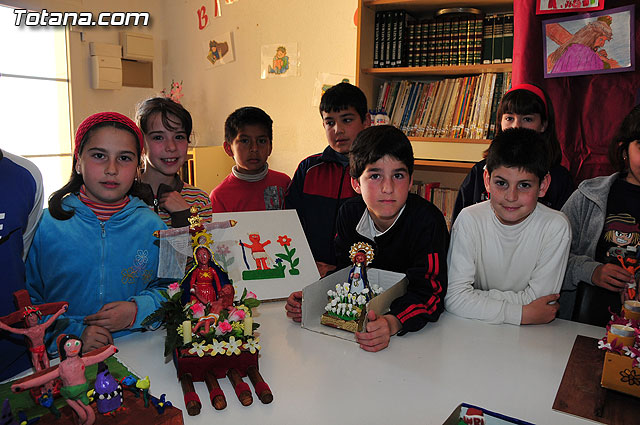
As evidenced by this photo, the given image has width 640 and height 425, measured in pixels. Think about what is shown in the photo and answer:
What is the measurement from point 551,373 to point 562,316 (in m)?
0.80

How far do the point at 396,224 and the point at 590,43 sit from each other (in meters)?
1.55

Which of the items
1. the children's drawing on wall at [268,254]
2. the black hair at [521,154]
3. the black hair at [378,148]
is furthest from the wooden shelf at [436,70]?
the children's drawing on wall at [268,254]

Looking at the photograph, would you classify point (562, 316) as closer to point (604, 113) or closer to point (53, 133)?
point (604, 113)

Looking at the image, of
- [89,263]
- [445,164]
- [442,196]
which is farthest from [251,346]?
[442,196]

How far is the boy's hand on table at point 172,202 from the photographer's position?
61.6 inches

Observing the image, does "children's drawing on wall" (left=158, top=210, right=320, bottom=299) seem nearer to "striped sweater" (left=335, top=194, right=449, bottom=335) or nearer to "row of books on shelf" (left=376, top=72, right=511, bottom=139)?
"striped sweater" (left=335, top=194, right=449, bottom=335)

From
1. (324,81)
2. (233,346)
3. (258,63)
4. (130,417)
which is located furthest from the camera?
(258,63)

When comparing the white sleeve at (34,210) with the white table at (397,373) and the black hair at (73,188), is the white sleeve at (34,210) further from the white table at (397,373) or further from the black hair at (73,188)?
the white table at (397,373)

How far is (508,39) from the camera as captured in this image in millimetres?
2537

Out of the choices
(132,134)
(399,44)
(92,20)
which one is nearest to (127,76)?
(92,20)

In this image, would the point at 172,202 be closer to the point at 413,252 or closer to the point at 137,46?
the point at 413,252

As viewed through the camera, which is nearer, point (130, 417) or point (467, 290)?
point (130, 417)

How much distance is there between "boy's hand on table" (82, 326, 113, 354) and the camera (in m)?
1.08

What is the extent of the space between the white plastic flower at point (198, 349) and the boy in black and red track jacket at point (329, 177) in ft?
3.53
